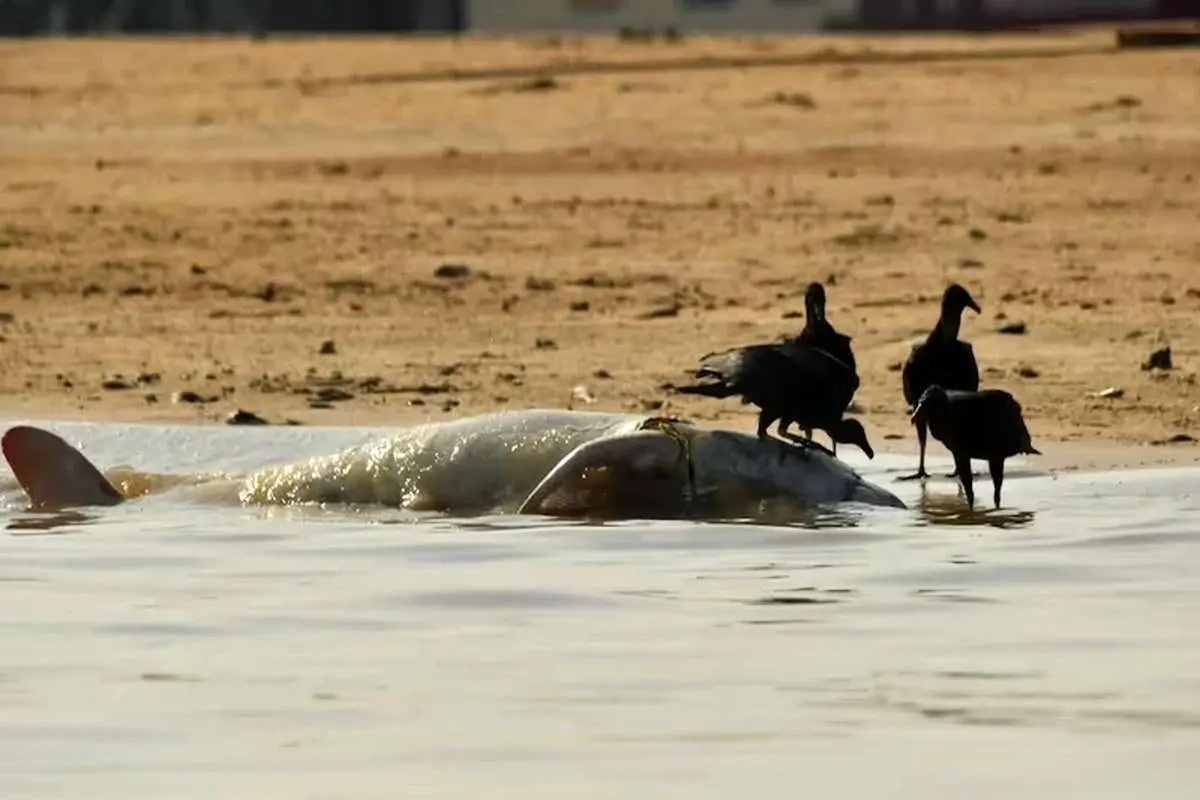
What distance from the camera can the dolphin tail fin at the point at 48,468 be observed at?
364 inches

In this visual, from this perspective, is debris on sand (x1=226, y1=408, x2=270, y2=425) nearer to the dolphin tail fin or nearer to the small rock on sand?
the dolphin tail fin

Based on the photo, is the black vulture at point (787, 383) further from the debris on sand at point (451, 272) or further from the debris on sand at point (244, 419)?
the debris on sand at point (451, 272)

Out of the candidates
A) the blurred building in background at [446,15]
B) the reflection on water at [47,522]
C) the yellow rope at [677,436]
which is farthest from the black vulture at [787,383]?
the blurred building in background at [446,15]

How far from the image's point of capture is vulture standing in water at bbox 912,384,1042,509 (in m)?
8.66

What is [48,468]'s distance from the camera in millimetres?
9281

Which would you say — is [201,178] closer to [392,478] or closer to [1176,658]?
[392,478]

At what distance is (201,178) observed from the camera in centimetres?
1955

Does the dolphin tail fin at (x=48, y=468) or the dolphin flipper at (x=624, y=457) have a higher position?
the dolphin flipper at (x=624, y=457)

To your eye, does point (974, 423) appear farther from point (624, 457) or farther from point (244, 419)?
point (244, 419)

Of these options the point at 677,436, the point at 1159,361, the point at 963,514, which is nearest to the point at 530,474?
the point at 677,436

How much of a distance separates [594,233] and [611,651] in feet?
30.8

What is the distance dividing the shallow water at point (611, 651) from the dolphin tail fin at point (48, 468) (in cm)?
13

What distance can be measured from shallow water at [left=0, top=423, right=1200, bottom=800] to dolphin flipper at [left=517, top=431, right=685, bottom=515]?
0.52ft

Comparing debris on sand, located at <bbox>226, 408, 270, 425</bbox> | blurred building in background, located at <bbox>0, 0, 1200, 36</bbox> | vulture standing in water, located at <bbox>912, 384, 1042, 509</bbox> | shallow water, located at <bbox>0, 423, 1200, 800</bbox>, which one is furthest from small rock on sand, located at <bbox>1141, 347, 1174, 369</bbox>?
blurred building in background, located at <bbox>0, 0, 1200, 36</bbox>
